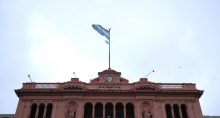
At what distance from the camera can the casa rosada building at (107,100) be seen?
5338 cm

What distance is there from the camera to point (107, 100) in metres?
54.8

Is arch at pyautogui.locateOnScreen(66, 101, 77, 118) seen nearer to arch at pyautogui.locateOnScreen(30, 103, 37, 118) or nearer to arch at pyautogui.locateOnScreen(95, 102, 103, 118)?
arch at pyautogui.locateOnScreen(95, 102, 103, 118)

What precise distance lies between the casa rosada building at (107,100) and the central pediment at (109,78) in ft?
2.70

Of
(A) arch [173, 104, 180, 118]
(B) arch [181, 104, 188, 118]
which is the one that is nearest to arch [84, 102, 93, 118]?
(A) arch [173, 104, 180, 118]

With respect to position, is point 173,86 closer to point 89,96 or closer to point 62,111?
point 89,96

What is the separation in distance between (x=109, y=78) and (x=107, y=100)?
493 centimetres

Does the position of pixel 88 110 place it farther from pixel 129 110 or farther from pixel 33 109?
pixel 33 109

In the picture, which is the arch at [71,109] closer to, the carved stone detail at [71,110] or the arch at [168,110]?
the carved stone detail at [71,110]

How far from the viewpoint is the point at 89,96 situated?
55188mm

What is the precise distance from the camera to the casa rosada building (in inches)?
2101

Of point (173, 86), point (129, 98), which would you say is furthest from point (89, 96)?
point (173, 86)

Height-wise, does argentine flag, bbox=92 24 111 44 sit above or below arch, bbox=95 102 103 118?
above

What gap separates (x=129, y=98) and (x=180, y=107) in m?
8.29

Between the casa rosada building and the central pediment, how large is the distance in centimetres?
82
